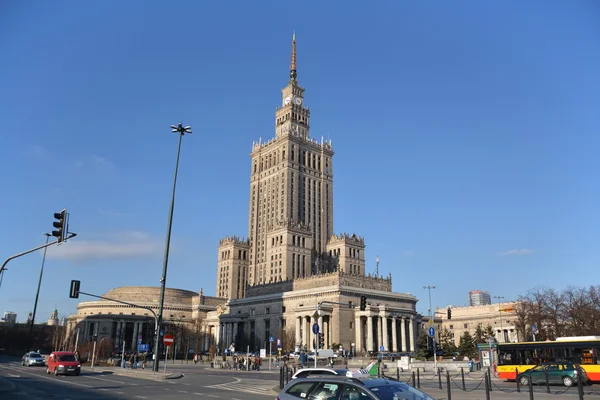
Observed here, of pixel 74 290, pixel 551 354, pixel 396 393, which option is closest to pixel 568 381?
pixel 551 354

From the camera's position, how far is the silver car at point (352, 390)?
35.0 feet

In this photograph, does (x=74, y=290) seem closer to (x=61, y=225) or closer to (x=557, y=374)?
(x=61, y=225)

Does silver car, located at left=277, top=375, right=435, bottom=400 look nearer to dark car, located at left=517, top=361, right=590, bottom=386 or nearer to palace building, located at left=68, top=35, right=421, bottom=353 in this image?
dark car, located at left=517, top=361, right=590, bottom=386

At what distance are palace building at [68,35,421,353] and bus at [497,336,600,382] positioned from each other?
61832mm

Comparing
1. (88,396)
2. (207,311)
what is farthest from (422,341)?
(207,311)

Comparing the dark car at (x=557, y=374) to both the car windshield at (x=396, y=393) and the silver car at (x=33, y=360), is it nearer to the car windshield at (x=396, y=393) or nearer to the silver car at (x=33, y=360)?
the car windshield at (x=396, y=393)

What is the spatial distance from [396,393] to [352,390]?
992mm

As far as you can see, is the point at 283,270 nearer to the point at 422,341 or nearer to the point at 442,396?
the point at 422,341

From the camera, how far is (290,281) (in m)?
118

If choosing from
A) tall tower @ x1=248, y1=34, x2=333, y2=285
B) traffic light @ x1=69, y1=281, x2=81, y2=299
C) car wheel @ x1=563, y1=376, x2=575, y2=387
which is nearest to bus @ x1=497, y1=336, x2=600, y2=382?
car wheel @ x1=563, y1=376, x2=575, y2=387

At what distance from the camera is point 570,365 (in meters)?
30.9

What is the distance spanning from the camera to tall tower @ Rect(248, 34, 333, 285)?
136750mm

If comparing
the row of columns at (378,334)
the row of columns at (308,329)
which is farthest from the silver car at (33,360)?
the row of columns at (378,334)

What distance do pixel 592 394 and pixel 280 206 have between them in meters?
125
